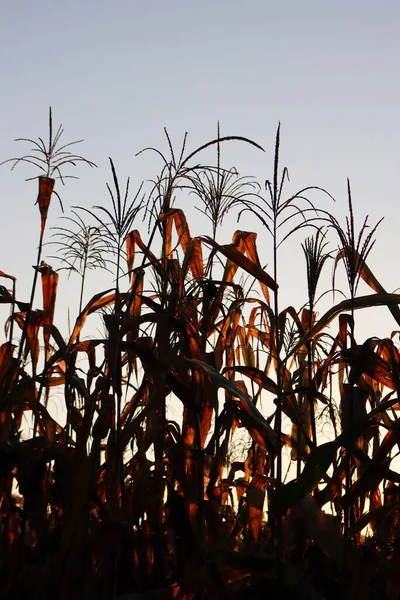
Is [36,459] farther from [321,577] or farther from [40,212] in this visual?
[321,577]

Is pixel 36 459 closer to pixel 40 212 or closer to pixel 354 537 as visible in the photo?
pixel 40 212

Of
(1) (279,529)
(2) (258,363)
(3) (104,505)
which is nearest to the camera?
(1) (279,529)

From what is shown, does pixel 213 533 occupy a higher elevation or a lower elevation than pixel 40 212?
lower

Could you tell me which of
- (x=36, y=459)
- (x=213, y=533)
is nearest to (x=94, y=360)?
(x=36, y=459)

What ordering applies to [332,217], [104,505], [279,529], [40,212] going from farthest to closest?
[40,212], [104,505], [332,217], [279,529]

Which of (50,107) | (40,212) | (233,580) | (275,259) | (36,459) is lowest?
(233,580)

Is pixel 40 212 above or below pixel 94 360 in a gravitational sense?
above

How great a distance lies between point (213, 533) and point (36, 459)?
2.60 ft

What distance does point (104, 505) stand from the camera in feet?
10.6

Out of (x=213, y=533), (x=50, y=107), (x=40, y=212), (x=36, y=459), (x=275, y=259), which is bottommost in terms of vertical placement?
(x=213, y=533)

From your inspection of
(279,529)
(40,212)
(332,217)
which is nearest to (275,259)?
(332,217)

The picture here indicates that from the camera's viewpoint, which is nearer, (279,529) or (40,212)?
(279,529)

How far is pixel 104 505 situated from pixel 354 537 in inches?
42.8

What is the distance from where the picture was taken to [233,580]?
9.62ft
